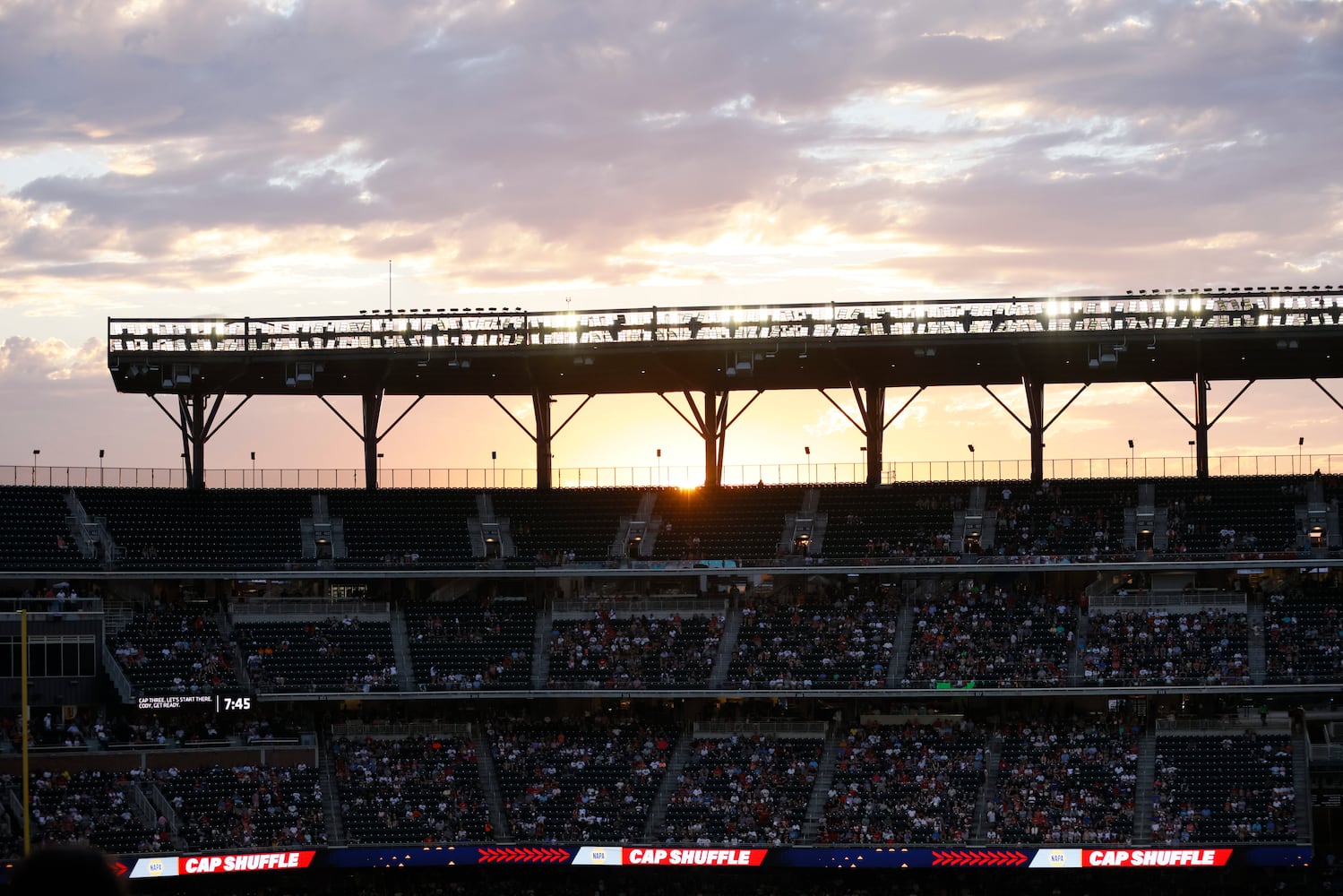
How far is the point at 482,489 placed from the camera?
7656 centimetres

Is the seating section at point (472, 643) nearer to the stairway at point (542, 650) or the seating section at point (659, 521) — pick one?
the stairway at point (542, 650)

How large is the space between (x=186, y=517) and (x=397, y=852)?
20591 millimetres

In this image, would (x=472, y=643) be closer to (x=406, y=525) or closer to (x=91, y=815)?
(x=406, y=525)

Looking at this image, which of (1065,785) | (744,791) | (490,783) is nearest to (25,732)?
(490,783)

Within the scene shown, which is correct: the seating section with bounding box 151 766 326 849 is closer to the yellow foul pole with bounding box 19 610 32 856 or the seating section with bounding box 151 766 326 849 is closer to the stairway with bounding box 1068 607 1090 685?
the yellow foul pole with bounding box 19 610 32 856

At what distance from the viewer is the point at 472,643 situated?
68.6m

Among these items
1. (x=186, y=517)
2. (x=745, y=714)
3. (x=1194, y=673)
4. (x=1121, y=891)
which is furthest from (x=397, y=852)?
(x=1194, y=673)

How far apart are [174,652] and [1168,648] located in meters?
41.0

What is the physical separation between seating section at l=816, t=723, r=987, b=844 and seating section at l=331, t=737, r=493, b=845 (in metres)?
13.9

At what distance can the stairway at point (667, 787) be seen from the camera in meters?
60.6

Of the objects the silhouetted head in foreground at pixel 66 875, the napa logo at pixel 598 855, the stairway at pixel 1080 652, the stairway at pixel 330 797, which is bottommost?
the napa logo at pixel 598 855

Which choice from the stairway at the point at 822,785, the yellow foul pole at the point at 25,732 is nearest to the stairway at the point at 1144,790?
the stairway at the point at 822,785

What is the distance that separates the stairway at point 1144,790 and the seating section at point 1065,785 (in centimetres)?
22

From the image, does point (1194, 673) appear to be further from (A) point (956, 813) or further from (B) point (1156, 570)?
(A) point (956, 813)
